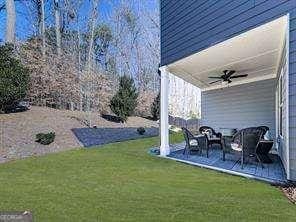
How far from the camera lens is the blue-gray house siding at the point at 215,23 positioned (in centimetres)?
670

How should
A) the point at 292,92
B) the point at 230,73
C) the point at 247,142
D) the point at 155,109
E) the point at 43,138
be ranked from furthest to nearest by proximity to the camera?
the point at 155,109
the point at 43,138
the point at 230,73
the point at 247,142
the point at 292,92

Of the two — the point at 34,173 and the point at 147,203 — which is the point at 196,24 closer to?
the point at 34,173

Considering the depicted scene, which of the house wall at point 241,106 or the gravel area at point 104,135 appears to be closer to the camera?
the house wall at point 241,106

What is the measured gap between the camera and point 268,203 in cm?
543

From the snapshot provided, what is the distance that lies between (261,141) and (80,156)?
18.0 feet

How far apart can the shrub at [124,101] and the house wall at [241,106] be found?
574 centimetres

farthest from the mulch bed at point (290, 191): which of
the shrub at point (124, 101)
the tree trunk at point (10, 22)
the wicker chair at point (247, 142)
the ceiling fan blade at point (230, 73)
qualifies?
the tree trunk at point (10, 22)

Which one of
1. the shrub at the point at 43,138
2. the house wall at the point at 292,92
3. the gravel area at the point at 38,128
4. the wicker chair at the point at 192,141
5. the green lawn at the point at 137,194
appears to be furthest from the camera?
the shrub at the point at 43,138

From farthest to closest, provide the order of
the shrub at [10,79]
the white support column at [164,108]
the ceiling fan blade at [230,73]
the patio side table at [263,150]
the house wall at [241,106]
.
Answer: the shrub at [10,79] → the house wall at [241,106] → the ceiling fan blade at [230,73] → the white support column at [164,108] → the patio side table at [263,150]

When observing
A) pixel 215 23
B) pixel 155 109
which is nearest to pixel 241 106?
pixel 215 23

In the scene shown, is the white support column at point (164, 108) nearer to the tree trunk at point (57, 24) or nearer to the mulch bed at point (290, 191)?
the mulch bed at point (290, 191)

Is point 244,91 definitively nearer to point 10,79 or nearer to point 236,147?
point 236,147

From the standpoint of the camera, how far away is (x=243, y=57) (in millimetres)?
10531

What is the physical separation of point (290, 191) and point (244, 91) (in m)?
8.63
